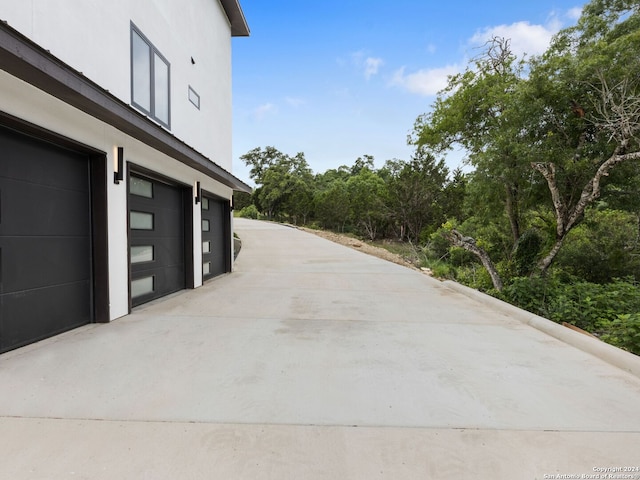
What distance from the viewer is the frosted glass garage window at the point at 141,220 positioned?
18.4 feet

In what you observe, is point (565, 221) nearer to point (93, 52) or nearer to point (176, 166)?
point (176, 166)

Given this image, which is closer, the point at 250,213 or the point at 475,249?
the point at 475,249

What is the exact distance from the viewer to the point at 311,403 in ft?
8.63

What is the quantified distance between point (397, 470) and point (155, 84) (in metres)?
6.88

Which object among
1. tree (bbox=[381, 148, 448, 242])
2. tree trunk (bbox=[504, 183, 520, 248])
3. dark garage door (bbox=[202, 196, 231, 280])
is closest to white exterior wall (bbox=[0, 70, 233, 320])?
dark garage door (bbox=[202, 196, 231, 280])

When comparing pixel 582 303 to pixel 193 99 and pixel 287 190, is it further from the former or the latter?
pixel 287 190

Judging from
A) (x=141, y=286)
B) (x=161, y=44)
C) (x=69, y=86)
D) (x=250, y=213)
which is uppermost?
(x=161, y=44)

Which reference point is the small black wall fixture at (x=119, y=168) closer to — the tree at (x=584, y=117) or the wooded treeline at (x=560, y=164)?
the wooded treeline at (x=560, y=164)

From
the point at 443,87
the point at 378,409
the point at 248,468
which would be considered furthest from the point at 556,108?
the point at 248,468

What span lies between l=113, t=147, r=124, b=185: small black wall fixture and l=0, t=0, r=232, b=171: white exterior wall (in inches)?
31.7

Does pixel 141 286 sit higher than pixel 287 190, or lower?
lower

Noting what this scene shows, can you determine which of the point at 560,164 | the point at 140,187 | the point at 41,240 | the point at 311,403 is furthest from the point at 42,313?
the point at 560,164

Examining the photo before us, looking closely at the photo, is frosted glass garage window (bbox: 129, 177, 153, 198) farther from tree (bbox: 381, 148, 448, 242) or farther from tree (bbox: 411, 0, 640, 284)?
tree (bbox: 381, 148, 448, 242)

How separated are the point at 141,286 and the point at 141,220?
1.15 meters
